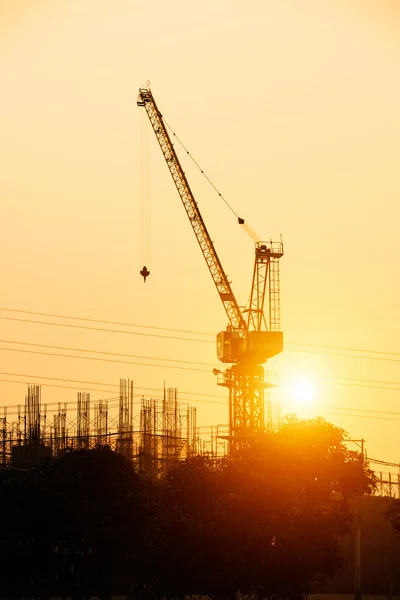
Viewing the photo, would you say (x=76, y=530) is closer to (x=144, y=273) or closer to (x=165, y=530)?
(x=165, y=530)

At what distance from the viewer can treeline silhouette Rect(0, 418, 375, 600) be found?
67.1m

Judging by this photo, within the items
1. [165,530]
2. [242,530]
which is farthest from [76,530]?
[242,530]

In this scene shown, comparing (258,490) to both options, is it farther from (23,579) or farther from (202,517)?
(23,579)

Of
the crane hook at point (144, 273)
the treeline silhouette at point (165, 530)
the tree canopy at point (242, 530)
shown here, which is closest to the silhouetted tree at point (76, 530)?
the treeline silhouette at point (165, 530)

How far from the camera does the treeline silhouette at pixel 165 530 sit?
67.1 m

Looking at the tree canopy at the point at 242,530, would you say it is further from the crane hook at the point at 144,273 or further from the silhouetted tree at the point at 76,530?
the crane hook at the point at 144,273

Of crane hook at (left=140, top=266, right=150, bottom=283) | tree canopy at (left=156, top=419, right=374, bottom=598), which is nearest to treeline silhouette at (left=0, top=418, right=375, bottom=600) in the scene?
tree canopy at (left=156, top=419, right=374, bottom=598)

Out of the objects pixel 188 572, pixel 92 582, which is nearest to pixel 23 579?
pixel 92 582

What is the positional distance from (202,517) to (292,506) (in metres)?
6.51

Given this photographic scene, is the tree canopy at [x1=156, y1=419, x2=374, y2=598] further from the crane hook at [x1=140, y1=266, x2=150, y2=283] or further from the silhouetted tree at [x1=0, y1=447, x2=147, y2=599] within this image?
the crane hook at [x1=140, y1=266, x2=150, y2=283]

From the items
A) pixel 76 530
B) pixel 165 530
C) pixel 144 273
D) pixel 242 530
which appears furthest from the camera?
pixel 144 273

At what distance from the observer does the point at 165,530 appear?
226 feet

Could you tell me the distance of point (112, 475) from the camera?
75.4 meters

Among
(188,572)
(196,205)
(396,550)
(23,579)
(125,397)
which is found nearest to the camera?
(188,572)
